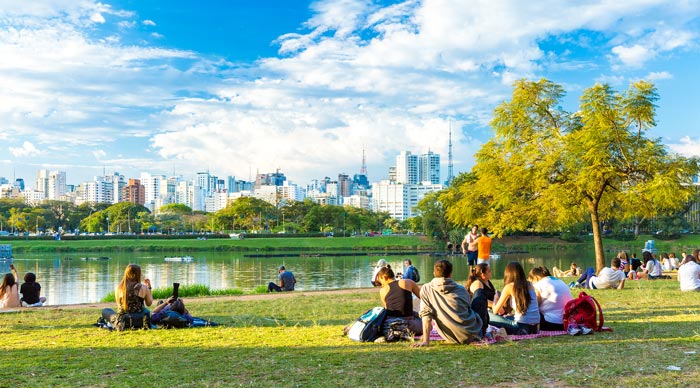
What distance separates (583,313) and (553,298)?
0.53 m

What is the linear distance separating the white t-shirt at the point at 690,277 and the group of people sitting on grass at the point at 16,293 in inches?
630

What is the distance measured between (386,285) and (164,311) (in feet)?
13.6

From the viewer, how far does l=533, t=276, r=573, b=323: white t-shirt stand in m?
9.31

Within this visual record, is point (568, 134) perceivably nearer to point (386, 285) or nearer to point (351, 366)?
point (386, 285)

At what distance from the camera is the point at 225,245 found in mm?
83875

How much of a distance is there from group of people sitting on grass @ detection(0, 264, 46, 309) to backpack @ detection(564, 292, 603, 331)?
12.2 meters

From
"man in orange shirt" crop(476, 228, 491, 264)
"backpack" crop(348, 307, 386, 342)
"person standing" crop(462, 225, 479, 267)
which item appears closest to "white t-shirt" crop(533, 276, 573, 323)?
"backpack" crop(348, 307, 386, 342)


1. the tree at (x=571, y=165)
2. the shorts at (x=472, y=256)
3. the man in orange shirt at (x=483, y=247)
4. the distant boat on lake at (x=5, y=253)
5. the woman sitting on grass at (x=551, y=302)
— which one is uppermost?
the tree at (x=571, y=165)

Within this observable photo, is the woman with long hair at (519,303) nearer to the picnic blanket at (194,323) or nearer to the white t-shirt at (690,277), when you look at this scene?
the picnic blanket at (194,323)

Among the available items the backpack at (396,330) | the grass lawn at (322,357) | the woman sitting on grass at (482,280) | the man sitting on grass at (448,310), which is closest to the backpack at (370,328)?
the backpack at (396,330)

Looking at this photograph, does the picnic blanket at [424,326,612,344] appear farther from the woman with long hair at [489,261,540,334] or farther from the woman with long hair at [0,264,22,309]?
the woman with long hair at [0,264,22,309]

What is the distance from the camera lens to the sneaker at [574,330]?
9150 millimetres

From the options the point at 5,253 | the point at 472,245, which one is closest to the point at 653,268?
the point at 472,245

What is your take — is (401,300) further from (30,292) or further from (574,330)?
(30,292)
